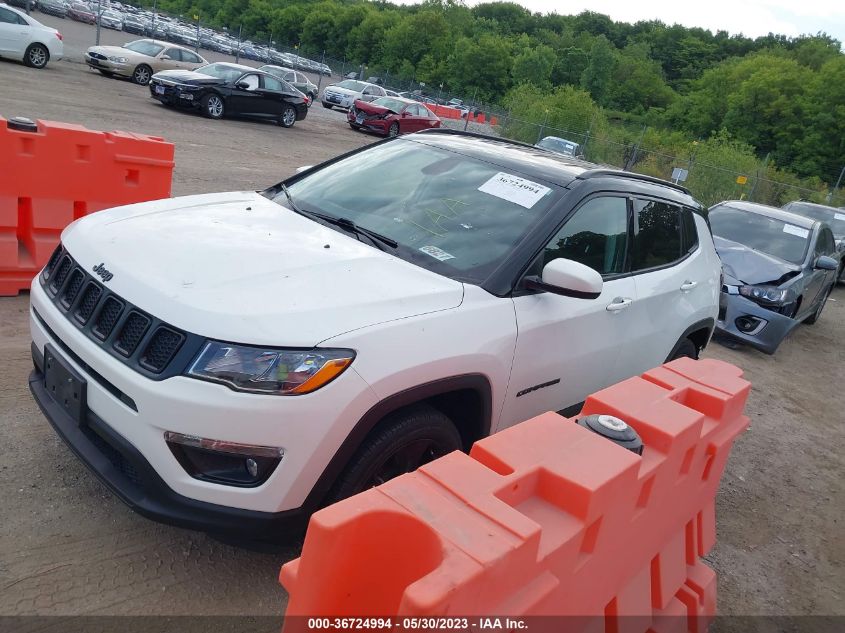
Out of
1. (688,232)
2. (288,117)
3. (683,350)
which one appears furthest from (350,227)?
(288,117)

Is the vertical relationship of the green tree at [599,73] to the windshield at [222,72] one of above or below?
above

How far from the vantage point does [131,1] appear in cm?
10069

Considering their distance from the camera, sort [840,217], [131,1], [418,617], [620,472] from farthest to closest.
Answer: [131,1]
[840,217]
[620,472]
[418,617]

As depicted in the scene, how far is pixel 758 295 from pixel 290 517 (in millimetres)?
7117

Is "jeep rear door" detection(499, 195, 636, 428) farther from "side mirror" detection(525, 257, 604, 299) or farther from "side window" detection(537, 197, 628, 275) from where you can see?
"side mirror" detection(525, 257, 604, 299)

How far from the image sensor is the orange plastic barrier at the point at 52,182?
197 inches

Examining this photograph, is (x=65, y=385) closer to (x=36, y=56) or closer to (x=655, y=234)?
(x=655, y=234)

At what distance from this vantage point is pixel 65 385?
2783 mm

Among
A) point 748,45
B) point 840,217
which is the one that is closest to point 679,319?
point 840,217

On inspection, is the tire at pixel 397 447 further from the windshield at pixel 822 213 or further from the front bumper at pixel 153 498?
the windshield at pixel 822 213

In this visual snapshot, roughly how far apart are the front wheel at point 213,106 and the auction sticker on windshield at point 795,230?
14.6 metres

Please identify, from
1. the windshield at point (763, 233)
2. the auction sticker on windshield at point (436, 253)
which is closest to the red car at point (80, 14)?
the windshield at point (763, 233)

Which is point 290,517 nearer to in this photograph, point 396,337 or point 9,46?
point 396,337

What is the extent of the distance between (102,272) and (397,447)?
1415mm
